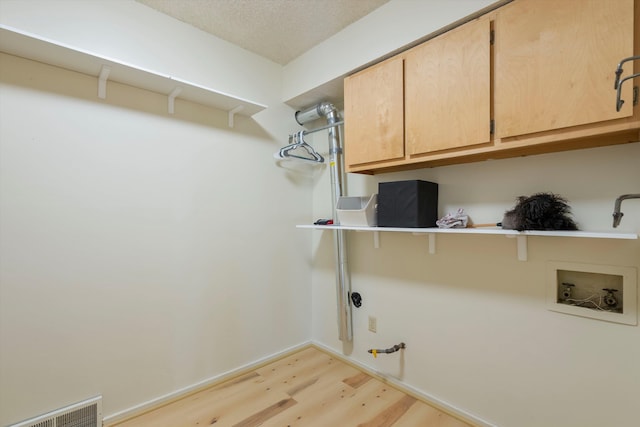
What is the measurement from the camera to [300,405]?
1.89 metres

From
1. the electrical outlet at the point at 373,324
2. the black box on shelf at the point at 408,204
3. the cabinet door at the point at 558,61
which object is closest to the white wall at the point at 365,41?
the cabinet door at the point at 558,61

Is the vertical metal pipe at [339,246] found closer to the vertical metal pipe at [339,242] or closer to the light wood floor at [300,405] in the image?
the vertical metal pipe at [339,242]

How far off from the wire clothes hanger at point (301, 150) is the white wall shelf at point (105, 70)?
404 mm

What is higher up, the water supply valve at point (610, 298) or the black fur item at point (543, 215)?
the black fur item at point (543, 215)

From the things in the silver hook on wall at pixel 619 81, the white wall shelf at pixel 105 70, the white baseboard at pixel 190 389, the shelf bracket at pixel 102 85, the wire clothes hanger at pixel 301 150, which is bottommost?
the white baseboard at pixel 190 389

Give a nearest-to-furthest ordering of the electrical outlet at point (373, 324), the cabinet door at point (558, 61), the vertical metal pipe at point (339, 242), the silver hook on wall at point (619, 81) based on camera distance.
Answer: the silver hook on wall at point (619, 81)
the cabinet door at point (558, 61)
the electrical outlet at point (373, 324)
the vertical metal pipe at point (339, 242)

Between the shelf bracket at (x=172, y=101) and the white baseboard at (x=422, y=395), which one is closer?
the white baseboard at (x=422, y=395)

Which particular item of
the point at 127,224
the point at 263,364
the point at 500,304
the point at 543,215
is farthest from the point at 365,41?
the point at 263,364

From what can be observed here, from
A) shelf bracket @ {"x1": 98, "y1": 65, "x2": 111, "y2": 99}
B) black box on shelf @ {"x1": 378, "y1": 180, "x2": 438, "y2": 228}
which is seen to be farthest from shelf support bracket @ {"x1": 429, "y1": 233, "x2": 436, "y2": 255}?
shelf bracket @ {"x1": 98, "y1": 65, "x2": 111, "y2": 99}

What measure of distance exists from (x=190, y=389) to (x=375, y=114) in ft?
7.49

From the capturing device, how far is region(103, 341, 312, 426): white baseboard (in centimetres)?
176

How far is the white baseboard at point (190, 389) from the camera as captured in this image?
1.76 meters

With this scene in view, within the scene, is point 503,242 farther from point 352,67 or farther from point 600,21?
point 352,67

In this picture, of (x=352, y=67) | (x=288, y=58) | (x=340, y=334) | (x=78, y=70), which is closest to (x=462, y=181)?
(x=352, y=67)
